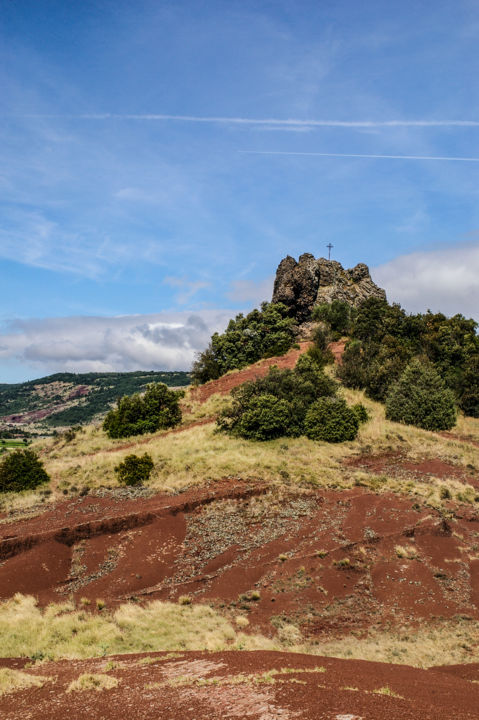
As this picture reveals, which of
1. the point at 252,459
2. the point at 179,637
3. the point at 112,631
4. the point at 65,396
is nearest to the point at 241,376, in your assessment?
the point at 252,459

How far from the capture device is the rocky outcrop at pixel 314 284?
209 ft

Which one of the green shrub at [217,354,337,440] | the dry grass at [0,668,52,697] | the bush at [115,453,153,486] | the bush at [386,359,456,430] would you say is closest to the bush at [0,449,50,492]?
the bush at [115,453,153,486]

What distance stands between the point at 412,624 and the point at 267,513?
30.0 ft

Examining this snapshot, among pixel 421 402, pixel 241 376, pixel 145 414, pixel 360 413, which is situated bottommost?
pixel 360 413

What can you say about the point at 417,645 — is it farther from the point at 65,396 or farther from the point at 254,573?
the point at 65,396

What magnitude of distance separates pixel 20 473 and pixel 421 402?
31.5m

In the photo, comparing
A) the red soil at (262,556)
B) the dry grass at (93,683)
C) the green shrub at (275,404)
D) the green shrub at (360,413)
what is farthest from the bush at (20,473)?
the green shrub at (360,413)

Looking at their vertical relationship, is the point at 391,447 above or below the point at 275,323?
below

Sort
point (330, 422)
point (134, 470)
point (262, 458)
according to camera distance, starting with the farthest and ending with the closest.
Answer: point (330, 422)
point (262, 458)
point (134, 470)

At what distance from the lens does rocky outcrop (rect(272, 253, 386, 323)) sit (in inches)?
2510

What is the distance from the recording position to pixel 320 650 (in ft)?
39.2

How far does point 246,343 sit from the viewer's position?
57062 millimetres

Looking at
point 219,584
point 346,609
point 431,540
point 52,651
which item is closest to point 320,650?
point 346,609

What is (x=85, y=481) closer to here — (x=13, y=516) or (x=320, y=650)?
(x=13, y=516)
